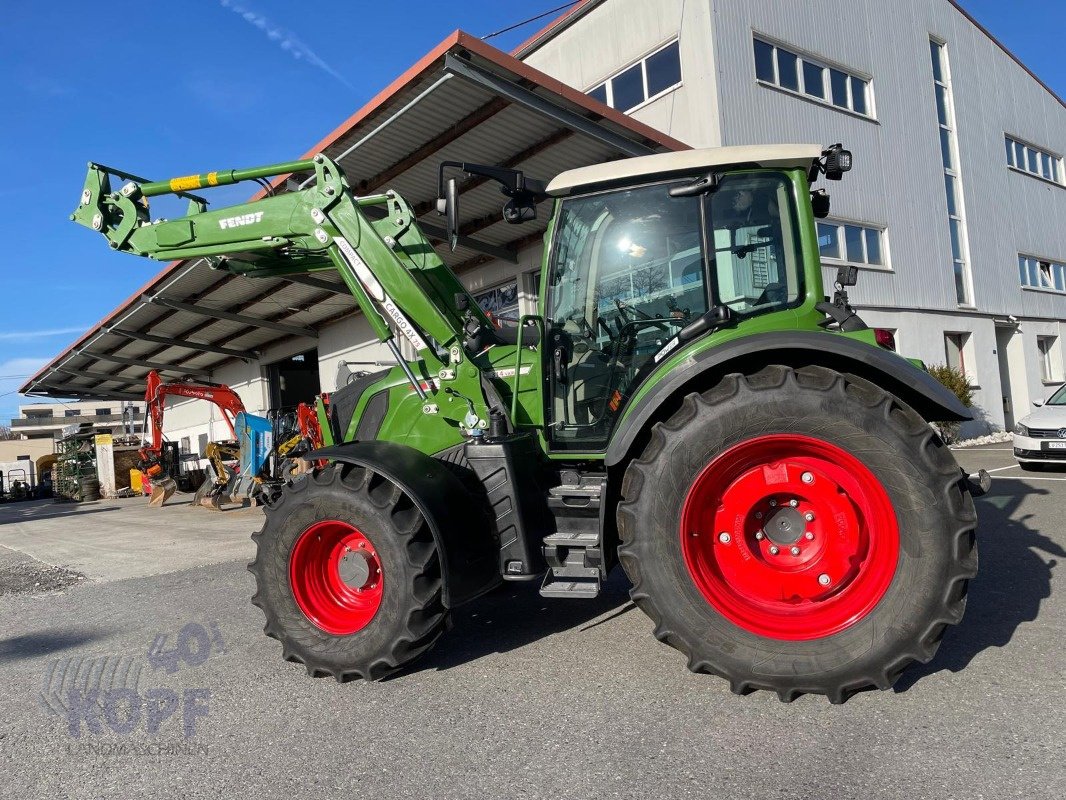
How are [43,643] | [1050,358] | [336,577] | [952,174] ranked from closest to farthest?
[336,577]
[43,643]
[952,174]
[1050,358]

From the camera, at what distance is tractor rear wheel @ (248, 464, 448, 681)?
3281 mm

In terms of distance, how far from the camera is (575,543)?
134 inches

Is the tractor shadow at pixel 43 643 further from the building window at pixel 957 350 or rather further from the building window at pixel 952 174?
the building window at pixel 952 174

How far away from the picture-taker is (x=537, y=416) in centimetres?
385

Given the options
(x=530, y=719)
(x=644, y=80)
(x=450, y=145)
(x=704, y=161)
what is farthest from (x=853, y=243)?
(x=530, y=719)

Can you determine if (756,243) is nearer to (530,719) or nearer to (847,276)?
(847,276)

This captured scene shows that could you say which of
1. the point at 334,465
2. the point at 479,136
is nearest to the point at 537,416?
the point at 334,465

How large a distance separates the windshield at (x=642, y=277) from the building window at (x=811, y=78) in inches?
491

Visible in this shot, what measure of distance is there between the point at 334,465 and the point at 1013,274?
73.7ft

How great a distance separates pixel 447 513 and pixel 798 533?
1.56 meters

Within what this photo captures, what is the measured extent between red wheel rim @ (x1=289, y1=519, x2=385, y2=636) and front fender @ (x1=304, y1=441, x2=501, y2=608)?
35 centimetres

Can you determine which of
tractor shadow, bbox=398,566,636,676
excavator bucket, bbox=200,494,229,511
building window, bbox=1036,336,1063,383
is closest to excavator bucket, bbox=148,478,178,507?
excavator bucket, bbox=200,494,229,511

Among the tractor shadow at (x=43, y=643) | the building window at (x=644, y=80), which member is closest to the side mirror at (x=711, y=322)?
the tractor shadow at (x=43, y=643)

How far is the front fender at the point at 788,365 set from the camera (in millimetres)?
2951
